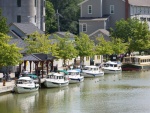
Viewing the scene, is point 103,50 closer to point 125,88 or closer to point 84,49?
point 84,49

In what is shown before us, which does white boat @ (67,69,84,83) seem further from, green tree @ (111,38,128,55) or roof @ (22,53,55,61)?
green tree @ (111,38,128,55)

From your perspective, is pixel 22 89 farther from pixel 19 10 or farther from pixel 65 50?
pixel 19 10

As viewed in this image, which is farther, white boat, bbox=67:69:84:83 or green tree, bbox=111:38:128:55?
green tree, bbox=111:38:128:55

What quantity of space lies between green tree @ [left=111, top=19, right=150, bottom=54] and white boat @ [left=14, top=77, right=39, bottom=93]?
4957cm

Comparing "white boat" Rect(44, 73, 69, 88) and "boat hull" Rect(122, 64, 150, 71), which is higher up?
"boat hull" Rect(122, 64, 150, 71)

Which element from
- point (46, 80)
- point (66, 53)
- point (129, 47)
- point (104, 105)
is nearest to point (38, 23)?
point (129, 47)

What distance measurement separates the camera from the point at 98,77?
89688mm

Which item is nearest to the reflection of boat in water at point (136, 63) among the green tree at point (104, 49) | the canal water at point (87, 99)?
the green tree at point (104, 49)

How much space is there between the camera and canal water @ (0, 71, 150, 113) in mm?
57625

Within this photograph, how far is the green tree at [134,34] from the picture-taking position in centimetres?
11471

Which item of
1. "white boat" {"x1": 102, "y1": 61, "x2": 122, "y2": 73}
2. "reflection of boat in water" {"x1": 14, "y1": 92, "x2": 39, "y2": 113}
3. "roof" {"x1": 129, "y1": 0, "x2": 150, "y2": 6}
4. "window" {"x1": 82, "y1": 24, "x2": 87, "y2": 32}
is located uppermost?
"roof" {"x1": 129, "y1": 0, "x2": 150, "y2": 6}

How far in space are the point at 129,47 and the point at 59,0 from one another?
49.6m

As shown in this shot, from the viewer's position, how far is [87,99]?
64.4m

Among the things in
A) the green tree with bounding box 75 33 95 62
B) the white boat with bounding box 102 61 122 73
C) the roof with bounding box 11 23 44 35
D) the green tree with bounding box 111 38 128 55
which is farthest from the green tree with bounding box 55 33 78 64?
the green tree with bounding box 111 38 128 55
